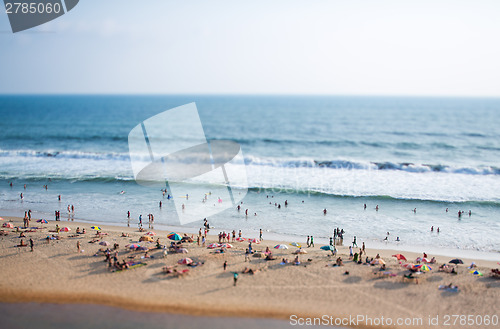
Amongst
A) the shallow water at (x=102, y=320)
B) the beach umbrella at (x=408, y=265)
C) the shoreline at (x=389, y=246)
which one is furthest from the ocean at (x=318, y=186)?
the shallow water at (x=102, y=320)

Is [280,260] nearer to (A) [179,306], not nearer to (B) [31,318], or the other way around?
(A) [179,306]

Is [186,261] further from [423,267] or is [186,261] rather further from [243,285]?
[423,267]

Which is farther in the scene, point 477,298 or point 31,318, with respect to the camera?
point 477,298

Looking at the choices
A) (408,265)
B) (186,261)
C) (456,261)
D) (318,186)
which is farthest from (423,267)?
(318,186)

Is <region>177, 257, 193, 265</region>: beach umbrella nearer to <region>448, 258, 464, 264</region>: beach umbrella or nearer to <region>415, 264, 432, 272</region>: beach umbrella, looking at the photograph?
<region>415, 264, 432, 272</region>: beach umbrella

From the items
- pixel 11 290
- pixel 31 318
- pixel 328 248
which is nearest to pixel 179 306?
pixel 31 318

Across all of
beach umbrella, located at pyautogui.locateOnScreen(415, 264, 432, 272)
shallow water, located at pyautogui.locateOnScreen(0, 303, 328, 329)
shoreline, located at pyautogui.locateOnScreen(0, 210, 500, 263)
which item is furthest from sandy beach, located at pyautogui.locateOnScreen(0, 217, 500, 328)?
shoreline, located at pyautogui.locateOnScreen(0, 210, 500, 263)

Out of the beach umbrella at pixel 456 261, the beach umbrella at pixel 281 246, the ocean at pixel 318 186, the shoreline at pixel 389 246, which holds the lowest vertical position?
the shoreline at pixel 389 246

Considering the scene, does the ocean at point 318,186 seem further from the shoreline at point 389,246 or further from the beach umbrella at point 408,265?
the beach umbrella at point 408,265
